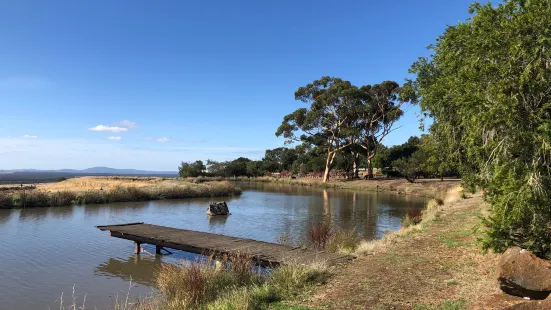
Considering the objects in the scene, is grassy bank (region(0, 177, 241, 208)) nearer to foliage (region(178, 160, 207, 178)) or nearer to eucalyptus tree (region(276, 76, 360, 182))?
eucalyptus tree (region(276, 76, 360, 182))

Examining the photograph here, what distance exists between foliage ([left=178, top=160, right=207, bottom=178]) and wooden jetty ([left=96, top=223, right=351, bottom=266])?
67.8 meters

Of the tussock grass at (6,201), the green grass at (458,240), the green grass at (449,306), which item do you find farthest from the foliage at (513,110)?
the tussock grass at (6,201)

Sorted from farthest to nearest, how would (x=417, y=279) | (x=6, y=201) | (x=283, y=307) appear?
(x=6, y=201), (x=417, y=279), (x=283, y=307)

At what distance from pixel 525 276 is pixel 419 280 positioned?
6.44 ft

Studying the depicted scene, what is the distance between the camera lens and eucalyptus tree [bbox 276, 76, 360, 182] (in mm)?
58531

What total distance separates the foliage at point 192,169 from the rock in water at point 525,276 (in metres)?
80.6

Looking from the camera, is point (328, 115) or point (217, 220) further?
point (328, 115)

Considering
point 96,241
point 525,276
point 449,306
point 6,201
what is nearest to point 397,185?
point 6,201

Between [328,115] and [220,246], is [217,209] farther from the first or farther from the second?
[328,115]

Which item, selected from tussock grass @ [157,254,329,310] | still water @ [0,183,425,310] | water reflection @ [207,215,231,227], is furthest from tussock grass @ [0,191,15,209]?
tussock grass @ [157,254,329,310]

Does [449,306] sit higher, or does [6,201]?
[6,201]

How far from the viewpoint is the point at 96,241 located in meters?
17.5

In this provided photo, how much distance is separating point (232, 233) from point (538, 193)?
48.0ft

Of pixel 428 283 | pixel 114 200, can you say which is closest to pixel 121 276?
pixel 428 283
